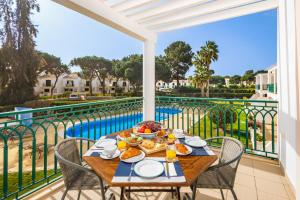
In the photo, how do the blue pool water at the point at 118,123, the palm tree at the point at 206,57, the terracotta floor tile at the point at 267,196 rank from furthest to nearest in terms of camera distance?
the palm tree at the point at 206,57
the blue pool water at the point at 118,123
the terracotta floor tile at the point at 267,196

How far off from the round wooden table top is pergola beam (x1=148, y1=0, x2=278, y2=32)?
8.89 ft

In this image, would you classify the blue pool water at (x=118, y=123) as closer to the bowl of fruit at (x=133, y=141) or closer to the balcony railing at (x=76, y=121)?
the balcony railing at (x=76, y=121)

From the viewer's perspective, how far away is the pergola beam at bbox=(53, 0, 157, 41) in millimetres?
2271

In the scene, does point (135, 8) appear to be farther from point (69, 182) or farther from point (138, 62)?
point (138, 62)

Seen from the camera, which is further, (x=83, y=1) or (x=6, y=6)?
(x=6, y=6)

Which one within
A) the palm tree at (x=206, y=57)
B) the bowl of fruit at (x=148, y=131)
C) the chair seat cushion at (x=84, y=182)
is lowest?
the chair seat cushion at (x=84, y=182)

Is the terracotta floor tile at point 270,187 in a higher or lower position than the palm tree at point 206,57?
lower

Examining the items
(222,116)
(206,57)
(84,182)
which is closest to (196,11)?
(84,182)

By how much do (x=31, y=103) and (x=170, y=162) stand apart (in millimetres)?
19849

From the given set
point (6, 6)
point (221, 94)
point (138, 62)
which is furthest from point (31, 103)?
point (221, 94)

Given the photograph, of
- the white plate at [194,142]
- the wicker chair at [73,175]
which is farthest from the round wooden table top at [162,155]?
the white plate at [194,142]

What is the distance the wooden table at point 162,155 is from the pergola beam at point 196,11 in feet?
8.21

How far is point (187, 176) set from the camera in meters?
1.06

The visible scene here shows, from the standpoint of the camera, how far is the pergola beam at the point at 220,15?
8.67ft
